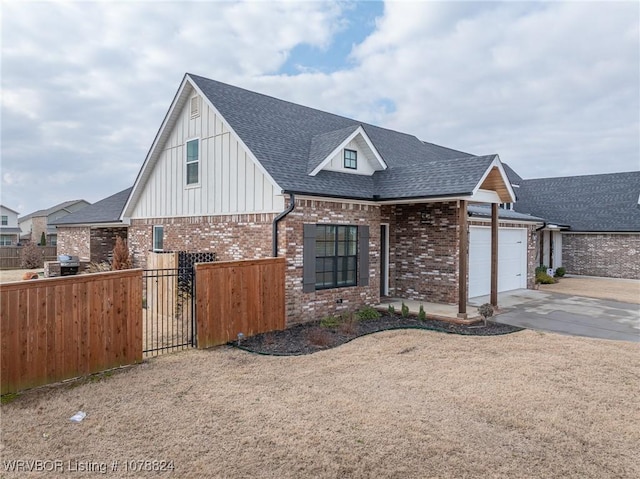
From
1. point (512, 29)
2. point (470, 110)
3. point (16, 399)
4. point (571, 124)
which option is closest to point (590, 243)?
point (571, 124)

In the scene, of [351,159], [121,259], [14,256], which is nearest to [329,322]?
[351,159]

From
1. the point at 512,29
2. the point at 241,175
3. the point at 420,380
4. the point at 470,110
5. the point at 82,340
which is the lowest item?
the point at 420,380

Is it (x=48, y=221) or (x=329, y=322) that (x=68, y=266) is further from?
(x=48, y=221)

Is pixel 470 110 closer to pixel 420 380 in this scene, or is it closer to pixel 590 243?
pixel 590 243

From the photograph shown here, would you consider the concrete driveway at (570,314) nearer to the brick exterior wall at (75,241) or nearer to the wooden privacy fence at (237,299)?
the wooden privacy fence at (237,299)

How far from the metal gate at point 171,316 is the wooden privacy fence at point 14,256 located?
895 inches

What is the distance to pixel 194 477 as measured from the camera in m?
3.71

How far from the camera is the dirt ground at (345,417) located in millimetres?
3971

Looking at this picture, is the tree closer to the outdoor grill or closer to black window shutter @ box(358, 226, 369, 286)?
the outdoor grill

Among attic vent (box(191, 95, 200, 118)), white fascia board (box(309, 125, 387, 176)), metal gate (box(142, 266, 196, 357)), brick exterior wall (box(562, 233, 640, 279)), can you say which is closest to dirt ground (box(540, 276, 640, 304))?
brick exterior wall (box(562, 233, 640, 279))

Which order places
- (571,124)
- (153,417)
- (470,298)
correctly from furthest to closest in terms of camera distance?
(571,124) → (470,298) → (153,417)

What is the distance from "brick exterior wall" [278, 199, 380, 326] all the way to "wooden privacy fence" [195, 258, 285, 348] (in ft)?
1.38

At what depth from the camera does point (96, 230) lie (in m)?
20.8

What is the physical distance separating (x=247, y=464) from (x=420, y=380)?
11.0ft
